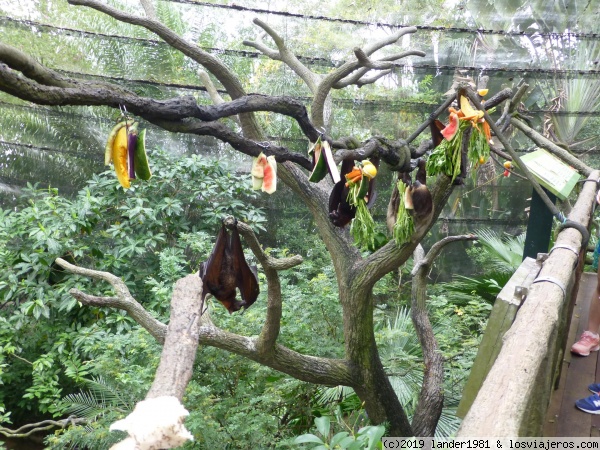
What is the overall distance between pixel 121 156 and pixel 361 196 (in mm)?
812

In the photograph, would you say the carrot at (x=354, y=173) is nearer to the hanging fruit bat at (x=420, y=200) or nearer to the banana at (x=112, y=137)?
the hanging fruit bat at (x=420, y=200)

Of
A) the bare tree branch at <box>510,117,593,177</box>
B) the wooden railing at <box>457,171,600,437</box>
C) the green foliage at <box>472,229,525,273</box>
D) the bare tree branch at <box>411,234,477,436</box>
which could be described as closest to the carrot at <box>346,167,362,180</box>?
the wooden railing at <box>457,171,600,437</box>

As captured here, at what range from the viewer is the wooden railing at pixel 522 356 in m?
0.77

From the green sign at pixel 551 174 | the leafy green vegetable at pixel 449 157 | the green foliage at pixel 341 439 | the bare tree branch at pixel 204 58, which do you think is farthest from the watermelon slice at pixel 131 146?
the green sign at pixel 551 174

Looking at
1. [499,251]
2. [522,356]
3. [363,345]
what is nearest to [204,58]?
[363,345]

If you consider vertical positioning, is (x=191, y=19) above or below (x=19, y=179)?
above

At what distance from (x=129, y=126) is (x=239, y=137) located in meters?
0.31

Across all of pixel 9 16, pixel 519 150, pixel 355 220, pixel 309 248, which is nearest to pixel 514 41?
pixel 519 150

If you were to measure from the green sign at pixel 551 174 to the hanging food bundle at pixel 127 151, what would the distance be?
1.48 metres

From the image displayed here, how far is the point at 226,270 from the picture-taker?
207 centimetres

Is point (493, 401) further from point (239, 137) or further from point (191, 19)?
point (191, 19)

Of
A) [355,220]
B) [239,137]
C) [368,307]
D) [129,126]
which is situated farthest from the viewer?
[368,307]

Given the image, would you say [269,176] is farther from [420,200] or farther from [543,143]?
[543,143]

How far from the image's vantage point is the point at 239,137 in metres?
1.64
